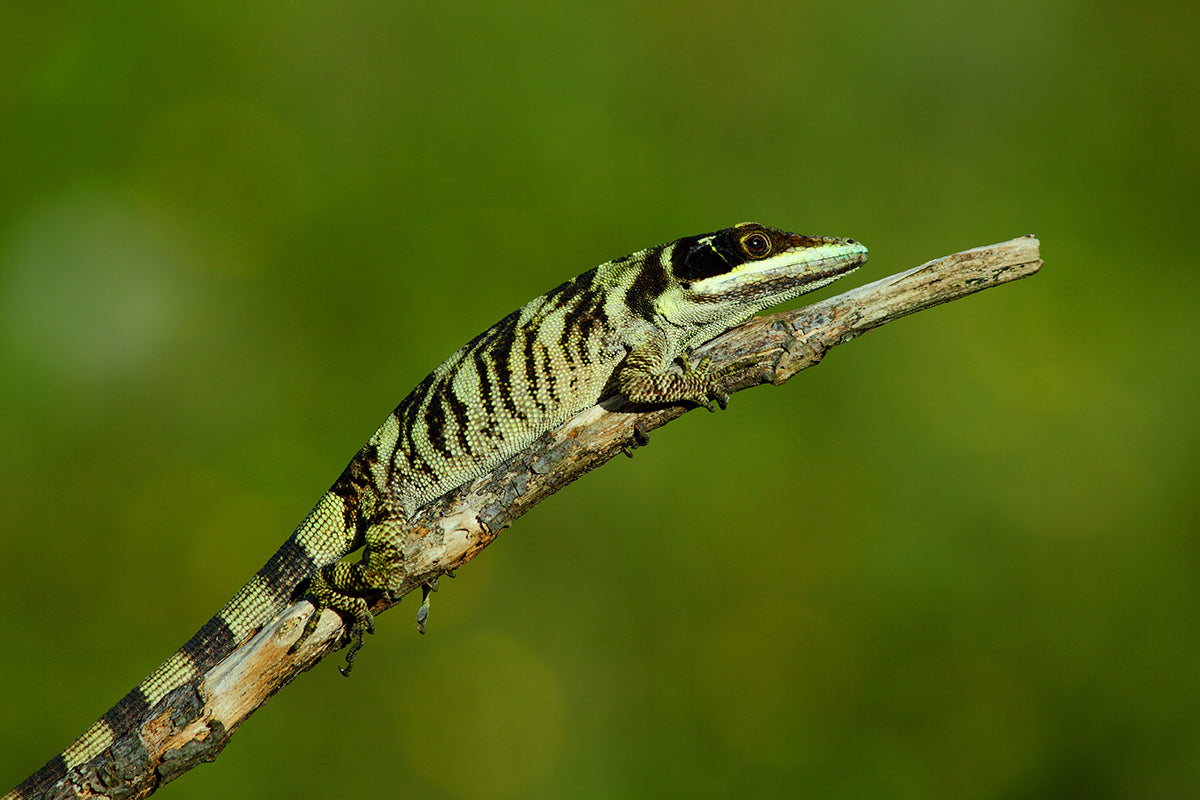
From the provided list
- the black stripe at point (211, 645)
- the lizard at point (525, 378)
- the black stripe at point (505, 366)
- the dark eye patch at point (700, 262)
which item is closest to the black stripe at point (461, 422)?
the lizard at point (525, 378)

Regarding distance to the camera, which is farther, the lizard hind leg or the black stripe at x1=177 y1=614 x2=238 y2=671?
the black stripe at x1=177 y1=614 x2=238 y2=671

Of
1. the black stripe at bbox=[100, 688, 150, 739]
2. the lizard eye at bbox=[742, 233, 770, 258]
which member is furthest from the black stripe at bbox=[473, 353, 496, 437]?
the black stripe at bbox=[100, 688, 150, 739]

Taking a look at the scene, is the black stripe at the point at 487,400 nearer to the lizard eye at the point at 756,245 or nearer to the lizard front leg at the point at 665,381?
the lizard front leg at the point at 665,381

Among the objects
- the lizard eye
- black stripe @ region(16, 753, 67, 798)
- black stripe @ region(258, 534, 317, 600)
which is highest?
the lizard eye

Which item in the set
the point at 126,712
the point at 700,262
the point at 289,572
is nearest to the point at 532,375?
the point at 700,262

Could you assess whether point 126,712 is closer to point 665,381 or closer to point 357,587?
point 357,587

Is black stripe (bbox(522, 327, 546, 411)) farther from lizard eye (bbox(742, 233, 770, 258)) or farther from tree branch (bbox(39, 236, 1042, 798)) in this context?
lizard eye (bbox(742, 233, 770, 258))
